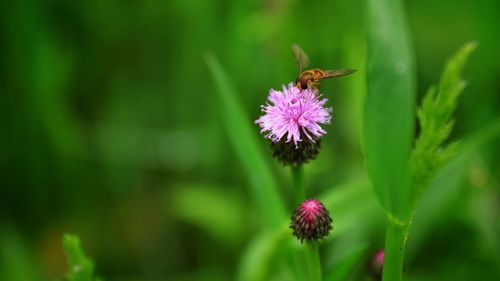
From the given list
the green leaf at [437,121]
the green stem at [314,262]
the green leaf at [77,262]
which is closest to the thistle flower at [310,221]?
the green stem at [314,262]

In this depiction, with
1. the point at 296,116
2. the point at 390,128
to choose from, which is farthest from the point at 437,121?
the point at 296,116

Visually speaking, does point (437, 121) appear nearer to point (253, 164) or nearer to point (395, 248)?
point (395, 248)

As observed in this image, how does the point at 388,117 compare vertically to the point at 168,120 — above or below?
below

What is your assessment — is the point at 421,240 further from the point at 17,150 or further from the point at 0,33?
the point at 0,33

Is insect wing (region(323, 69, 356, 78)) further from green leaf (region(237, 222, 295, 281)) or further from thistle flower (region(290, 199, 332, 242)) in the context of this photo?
green leaf (region(237, 222, 295, 281))

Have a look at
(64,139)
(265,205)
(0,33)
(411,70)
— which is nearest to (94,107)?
(64,139)

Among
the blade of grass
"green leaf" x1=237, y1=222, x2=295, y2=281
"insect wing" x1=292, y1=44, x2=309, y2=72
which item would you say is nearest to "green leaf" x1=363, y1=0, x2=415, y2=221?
the blade of grass

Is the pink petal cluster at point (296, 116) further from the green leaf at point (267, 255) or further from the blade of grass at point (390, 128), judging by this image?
the green leaf at point (267, 255)
